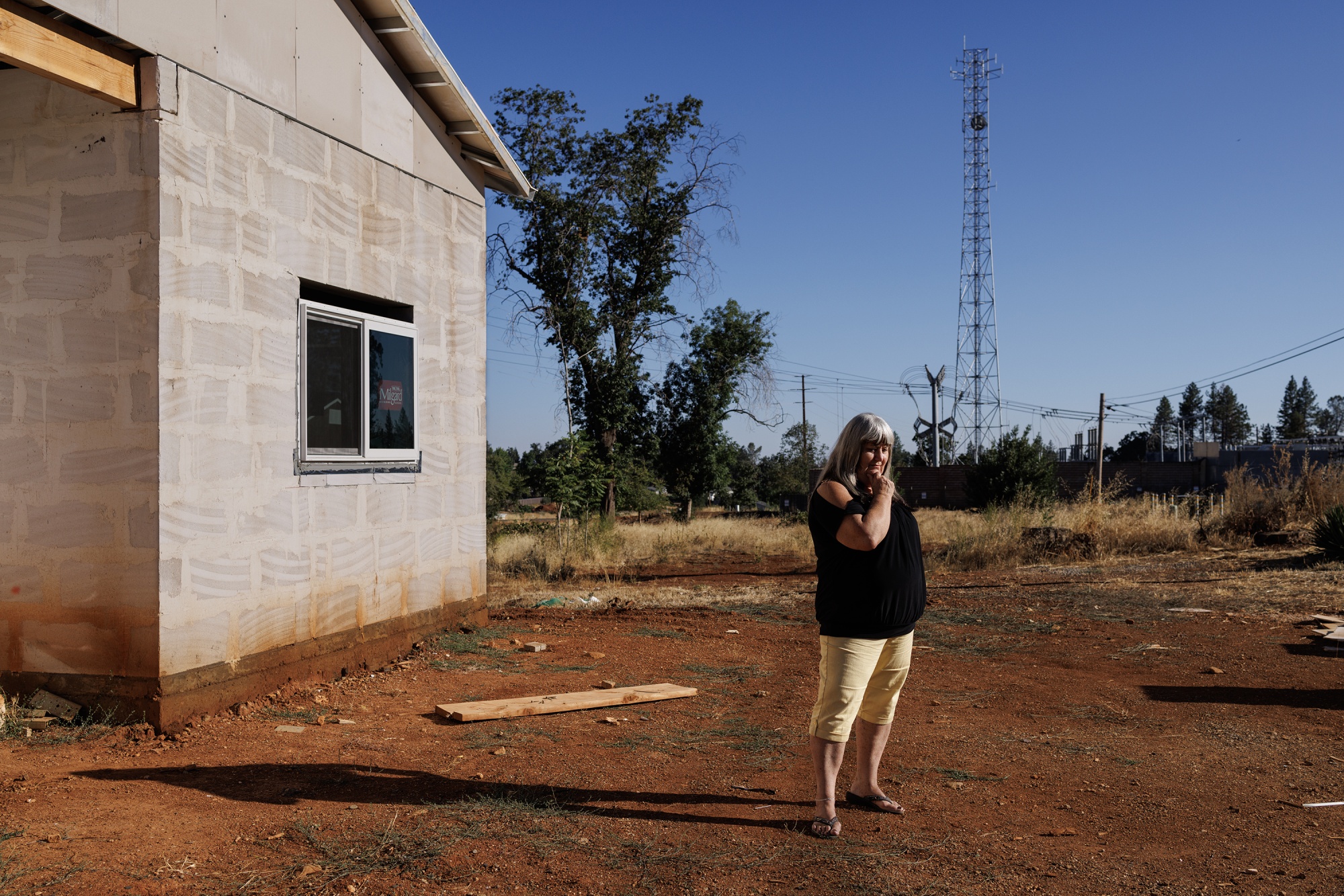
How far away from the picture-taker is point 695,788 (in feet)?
15.9

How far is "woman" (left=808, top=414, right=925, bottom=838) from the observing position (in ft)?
13.4

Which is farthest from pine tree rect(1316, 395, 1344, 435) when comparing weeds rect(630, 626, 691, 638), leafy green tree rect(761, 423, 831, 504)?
weeds rect(630, 626, 691, 638)

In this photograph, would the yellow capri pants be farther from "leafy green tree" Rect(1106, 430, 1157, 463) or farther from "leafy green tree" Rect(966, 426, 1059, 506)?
"leafy green tree" Rect(1106, 430, 1157, 463)

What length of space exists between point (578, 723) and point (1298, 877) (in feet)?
12.9

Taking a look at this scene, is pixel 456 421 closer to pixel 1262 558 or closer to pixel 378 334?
pixel 378 334

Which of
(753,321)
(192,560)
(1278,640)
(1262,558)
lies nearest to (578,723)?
(192,560)

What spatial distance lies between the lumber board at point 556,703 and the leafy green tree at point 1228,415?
12127 centimetres

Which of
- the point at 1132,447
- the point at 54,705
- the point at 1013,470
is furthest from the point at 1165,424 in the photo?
the point at 54,705

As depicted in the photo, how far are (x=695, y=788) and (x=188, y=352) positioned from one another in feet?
12.7

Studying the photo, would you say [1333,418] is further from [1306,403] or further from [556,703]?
[556,703]

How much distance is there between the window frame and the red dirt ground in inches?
65.3

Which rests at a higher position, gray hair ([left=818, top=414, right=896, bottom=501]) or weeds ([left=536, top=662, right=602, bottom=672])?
gray hair ([left=818, top=414, right=896, bottom=501])

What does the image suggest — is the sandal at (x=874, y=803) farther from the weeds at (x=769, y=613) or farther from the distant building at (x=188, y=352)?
the weeds at (x=769, y=613)

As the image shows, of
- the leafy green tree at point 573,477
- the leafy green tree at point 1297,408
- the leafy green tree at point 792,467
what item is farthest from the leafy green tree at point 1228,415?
the leafy green tree at point 573,477
